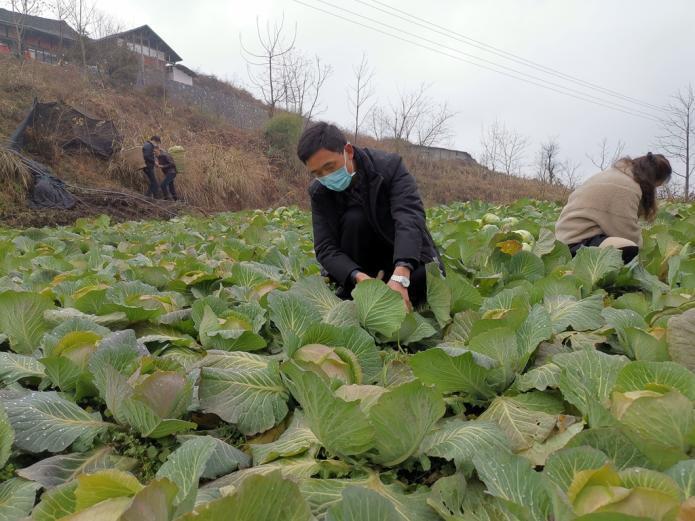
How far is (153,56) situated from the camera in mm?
37438

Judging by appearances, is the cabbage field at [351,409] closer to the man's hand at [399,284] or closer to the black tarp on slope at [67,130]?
the man's hand at [399,284]

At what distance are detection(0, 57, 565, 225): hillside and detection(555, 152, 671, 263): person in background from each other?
30.8 feet

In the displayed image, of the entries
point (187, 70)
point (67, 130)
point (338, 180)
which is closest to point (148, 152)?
point (67, 130)

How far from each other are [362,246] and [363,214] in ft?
0.62

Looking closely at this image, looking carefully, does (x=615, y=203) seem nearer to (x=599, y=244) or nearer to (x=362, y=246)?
(x=599, y=244)

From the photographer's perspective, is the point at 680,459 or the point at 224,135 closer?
the point at 680,459

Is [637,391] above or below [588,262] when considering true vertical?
below

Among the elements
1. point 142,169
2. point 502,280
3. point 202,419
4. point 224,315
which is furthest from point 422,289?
point 142,169

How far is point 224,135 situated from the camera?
854 inches

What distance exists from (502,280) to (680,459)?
5.57 feet

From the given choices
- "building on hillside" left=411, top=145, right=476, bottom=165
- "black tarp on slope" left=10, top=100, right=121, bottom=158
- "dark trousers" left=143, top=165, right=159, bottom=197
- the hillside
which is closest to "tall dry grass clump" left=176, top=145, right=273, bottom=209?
the hillside

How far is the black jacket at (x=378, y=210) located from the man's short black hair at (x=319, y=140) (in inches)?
7.2

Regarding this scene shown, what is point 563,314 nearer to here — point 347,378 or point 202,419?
point 347,378

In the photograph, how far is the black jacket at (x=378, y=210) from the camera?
8.57ft
